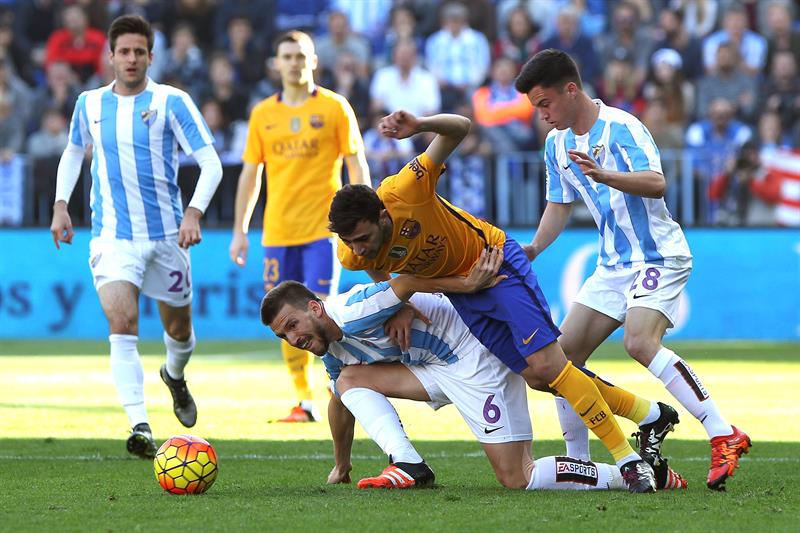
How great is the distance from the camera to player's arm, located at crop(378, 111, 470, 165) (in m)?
5.77

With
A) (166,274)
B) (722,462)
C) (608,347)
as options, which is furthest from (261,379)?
(722,462)

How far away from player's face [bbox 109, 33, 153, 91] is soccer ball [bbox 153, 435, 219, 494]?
9.08 feet

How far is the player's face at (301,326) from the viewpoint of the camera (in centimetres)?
625

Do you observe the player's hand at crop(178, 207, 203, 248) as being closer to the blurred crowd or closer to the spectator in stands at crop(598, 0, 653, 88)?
the blurred crowd

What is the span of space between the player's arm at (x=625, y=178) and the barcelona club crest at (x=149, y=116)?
2957 millimetres

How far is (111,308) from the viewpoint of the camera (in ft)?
26.1

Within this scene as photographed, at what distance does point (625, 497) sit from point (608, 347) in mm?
11072

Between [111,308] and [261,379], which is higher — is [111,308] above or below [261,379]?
above

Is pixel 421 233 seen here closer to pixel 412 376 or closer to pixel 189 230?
pixel 412 376

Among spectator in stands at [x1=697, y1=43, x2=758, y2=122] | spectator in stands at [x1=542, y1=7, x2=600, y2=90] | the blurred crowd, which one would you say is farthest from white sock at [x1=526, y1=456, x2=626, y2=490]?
spectator in stands at [x1=542, y1=7, x2=600, y2=90]

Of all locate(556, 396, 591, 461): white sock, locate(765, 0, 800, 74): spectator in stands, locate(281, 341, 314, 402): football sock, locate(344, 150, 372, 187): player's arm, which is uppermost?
locate(765, 0, 800, 74): spectator in stands

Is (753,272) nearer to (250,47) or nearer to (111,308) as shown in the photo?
(250,47)

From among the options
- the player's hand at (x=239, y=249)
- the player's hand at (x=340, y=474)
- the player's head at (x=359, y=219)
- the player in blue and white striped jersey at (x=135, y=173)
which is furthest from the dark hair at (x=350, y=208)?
the player's hand at (x=239, y=249)

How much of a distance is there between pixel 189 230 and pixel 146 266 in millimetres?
586
